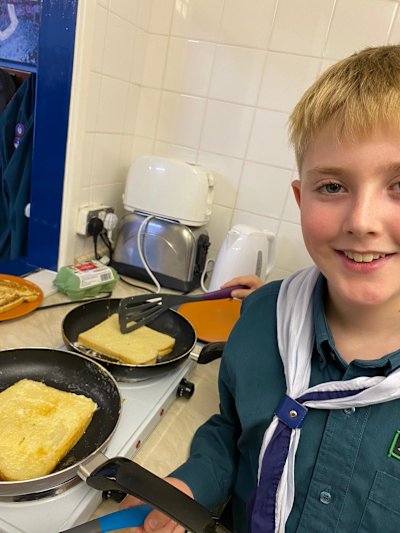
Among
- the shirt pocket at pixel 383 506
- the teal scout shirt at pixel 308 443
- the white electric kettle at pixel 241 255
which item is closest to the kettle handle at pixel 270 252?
the white electric kettle at pixel 241 255

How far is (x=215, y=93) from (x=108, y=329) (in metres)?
0.73

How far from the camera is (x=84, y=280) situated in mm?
936

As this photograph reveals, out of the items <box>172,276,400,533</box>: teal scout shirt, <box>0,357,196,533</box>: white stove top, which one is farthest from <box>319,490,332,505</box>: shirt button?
<box>0,357,196,533</box>: white stove top

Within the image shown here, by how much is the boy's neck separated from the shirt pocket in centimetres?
14

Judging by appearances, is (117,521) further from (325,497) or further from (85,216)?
(85,216)

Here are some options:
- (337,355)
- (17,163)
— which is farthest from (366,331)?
(17,163)

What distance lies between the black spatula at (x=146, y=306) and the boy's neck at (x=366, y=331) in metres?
0.34

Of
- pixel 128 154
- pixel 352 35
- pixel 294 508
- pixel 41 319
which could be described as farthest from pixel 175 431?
pixel 352 35

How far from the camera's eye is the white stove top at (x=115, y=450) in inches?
17.2

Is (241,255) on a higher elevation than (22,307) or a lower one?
higher

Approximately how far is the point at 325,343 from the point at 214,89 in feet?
2.77

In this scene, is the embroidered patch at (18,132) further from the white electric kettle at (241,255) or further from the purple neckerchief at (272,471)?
the purple neckerchief at (272,471)

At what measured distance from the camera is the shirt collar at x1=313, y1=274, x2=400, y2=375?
47 cm

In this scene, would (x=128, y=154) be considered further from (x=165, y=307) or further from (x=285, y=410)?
(x=285, y=410)
